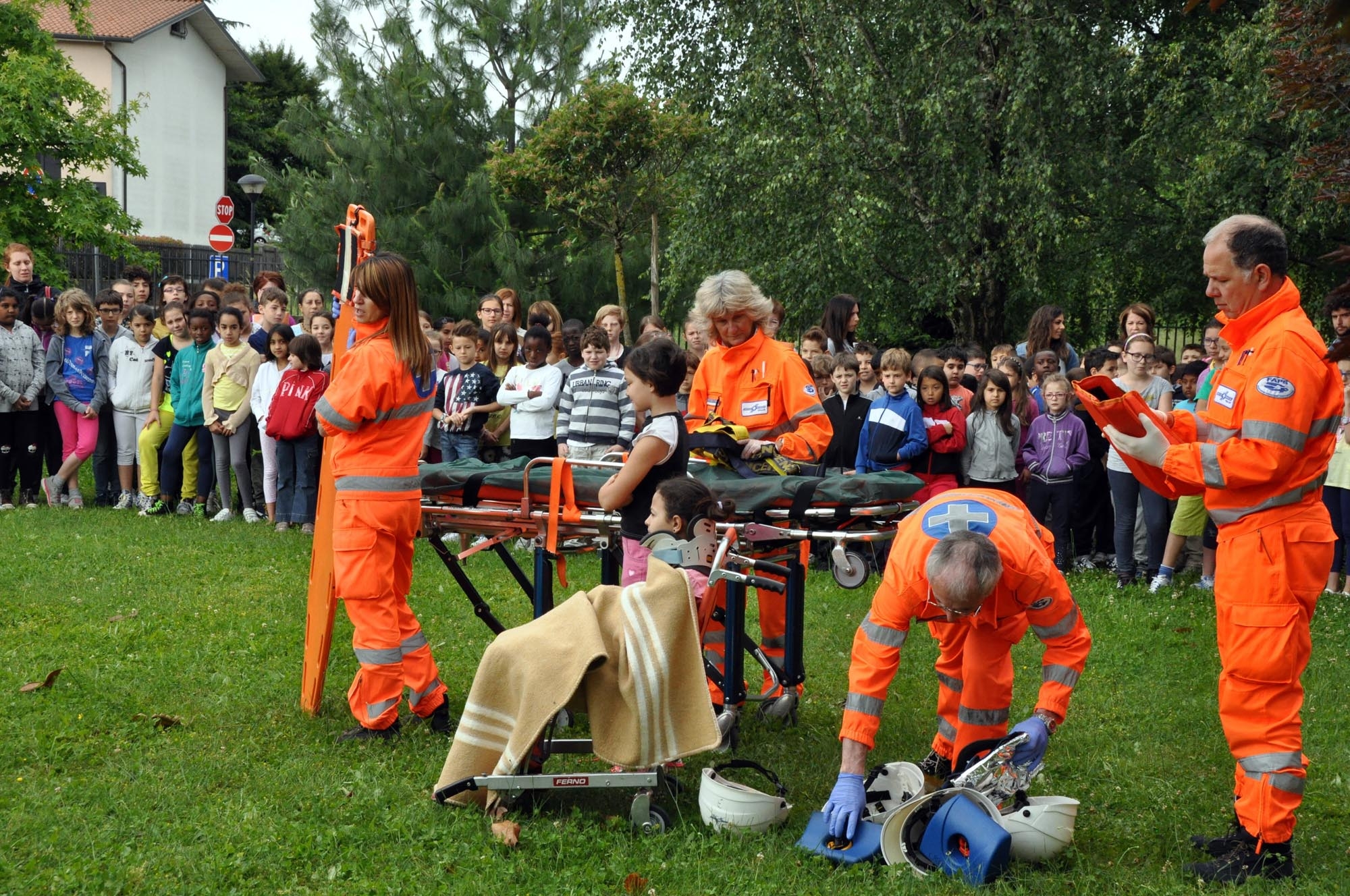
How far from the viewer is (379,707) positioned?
18.5 feet

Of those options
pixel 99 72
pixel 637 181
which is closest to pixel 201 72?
pixel 99 72

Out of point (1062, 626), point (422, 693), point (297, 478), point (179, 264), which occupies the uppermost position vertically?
point (179, 264)

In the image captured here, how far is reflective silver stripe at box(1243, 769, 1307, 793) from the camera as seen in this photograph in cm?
430

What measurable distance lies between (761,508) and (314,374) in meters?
5.97

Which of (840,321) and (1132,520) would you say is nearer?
(1132,520)

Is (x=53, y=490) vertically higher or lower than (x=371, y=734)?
higher

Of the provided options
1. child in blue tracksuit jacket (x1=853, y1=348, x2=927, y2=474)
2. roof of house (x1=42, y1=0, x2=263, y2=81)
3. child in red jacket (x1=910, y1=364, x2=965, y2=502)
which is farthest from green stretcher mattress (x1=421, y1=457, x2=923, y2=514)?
roof of house (x1=42, y1=0, x2=263, y2=81)

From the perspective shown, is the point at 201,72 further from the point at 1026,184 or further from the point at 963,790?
the point at 963,790

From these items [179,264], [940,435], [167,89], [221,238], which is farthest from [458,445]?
[167,89]

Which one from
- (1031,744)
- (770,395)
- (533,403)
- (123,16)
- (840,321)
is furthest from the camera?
(123,16)

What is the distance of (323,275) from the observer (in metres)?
23.3

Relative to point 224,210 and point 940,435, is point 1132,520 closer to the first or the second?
point 940,435

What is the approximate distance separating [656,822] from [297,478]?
7.02 metres

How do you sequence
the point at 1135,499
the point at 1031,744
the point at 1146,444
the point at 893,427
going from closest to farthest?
1. the point at 1031,744
2. the point at 1146,444
3. the point at 1135,499
4. the point at 893,427
